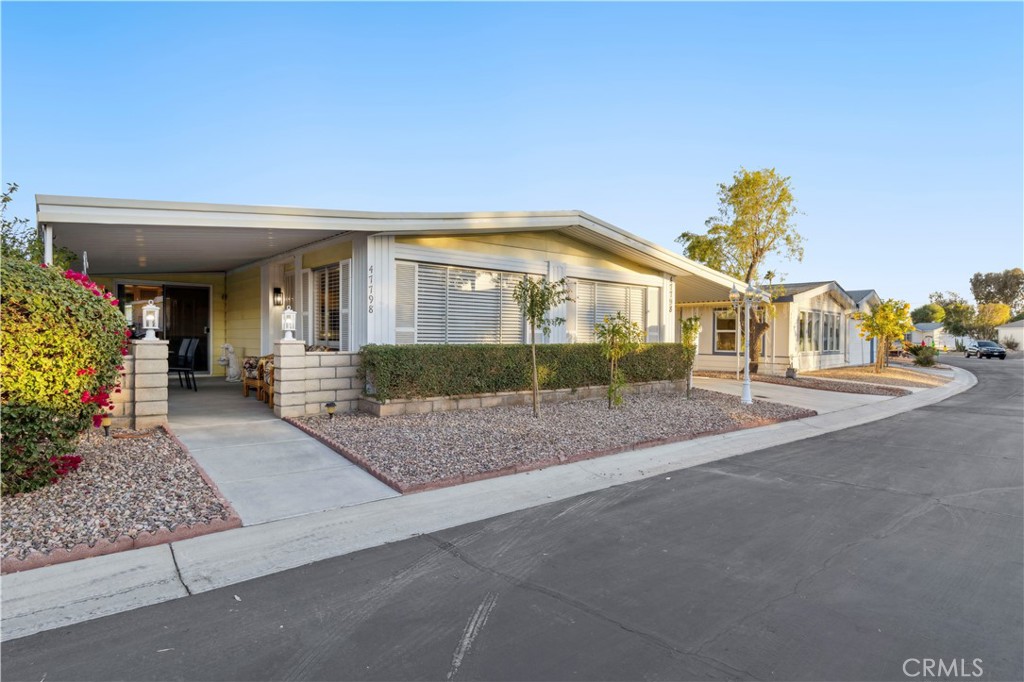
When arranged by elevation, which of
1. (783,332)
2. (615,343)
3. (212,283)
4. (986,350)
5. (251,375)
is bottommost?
(986,350)

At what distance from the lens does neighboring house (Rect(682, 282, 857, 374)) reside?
19047 millimetres

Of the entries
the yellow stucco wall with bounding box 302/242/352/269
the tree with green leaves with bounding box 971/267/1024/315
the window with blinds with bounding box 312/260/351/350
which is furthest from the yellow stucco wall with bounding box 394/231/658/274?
the tree with green leaves with bounding box 971/267/1024/315

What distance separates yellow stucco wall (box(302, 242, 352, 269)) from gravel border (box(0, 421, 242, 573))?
4603 millimetres

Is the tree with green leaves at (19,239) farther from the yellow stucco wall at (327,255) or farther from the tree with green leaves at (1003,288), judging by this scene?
the tree with green leaves at (1003,288)

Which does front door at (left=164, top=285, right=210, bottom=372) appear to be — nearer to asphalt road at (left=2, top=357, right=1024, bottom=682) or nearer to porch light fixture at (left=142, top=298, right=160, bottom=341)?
porch light fixture at (left=142, top=298, right=160, bottom=341)

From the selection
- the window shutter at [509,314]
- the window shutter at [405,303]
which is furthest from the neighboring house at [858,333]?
the window shutter at [405,303]

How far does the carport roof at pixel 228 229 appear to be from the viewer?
6.60m

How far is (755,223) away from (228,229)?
17.5 meters

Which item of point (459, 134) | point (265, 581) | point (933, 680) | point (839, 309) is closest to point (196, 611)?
point (265, 581)

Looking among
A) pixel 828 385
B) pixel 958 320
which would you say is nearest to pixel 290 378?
pixel 828 385

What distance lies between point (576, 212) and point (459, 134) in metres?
6.79

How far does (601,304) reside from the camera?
12.3m

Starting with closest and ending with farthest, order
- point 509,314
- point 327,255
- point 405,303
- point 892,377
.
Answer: point 405,303, point 327,255, point 509,314, point 892,377

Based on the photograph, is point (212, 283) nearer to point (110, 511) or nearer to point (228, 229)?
point (228, 229)
